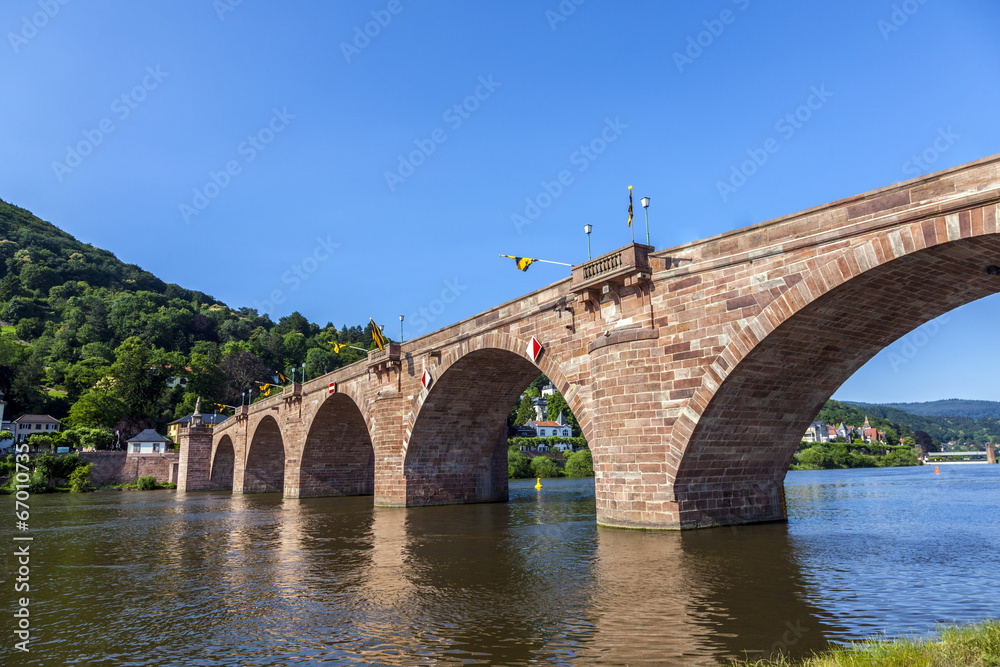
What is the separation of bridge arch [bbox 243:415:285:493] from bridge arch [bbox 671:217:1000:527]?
148 ft

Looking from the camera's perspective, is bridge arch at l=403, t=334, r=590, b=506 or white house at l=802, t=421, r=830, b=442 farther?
white house at l=802, t=421, r=830, b=442

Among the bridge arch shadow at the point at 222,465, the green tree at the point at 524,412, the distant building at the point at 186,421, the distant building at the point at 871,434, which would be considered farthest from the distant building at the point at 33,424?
the distant building at the point at 871,434

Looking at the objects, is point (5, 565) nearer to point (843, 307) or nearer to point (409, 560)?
point (409, 560)

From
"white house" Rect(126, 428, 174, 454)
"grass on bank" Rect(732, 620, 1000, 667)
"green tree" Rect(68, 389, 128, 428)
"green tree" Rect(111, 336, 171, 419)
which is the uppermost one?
"green tree" Rect(111, 336, 171, 419)

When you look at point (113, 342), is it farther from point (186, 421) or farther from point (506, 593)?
point (506, 593)

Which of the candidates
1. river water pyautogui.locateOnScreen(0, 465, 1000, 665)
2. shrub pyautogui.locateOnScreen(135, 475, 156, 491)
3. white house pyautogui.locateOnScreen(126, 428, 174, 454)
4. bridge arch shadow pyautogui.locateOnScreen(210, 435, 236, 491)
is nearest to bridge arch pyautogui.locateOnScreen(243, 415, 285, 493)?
bridge arch shadow pyautogui.locateOnScreen(210, 435, 236, 491)

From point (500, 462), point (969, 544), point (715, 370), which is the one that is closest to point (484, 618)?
point (715, 370)

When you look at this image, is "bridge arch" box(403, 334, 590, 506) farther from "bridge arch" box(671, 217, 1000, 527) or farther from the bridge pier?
the bridge pier

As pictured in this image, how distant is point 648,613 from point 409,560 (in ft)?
25.2

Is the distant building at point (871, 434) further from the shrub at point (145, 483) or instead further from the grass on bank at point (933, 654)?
the grass on bank at point (933, 654)

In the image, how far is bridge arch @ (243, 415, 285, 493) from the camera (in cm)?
5594

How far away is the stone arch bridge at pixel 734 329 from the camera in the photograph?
42.6 ft

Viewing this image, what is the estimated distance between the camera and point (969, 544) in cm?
1480

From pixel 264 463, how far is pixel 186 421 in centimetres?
3577
